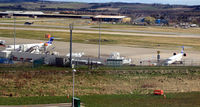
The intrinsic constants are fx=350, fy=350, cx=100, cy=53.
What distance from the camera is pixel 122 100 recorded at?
33.4m

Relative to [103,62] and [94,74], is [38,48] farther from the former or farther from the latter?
[94,74]

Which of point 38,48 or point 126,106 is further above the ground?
point 38,48

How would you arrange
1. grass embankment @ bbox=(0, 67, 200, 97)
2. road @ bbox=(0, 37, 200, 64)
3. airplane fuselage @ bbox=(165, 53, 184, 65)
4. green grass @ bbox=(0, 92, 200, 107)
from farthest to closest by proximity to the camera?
1. road @ bbox=(0, 37, 200, 64)
2. airplane fuselage @ bbox=(165, 53, 184, 65)
3. grass embankment @ bbox=(0, 67, 200, 97)
4. green grass @ bbox=(0, 92, 200, 107)

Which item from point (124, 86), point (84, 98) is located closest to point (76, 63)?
point (124, 86)

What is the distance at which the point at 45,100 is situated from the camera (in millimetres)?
32531

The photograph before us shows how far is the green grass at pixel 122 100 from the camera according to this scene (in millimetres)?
31594

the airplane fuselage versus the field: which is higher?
the airplane fuselage

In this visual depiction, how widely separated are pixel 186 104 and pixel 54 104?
39.6 feet

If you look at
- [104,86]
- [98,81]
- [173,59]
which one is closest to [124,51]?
[173,59]

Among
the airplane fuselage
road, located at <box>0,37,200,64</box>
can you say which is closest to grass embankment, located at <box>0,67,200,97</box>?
the airplane fuselage

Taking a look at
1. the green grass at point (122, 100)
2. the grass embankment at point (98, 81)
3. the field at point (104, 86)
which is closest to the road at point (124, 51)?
the grass embankment at point (98, 81)

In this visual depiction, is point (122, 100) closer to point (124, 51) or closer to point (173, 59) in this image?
point (173, 59)

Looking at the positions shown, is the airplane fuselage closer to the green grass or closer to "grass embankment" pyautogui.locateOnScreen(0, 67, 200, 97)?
"grass embankment" pyautogui.locateOnScreen(0, 67, 200, 97)

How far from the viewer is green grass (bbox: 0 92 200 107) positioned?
31.6 meters
